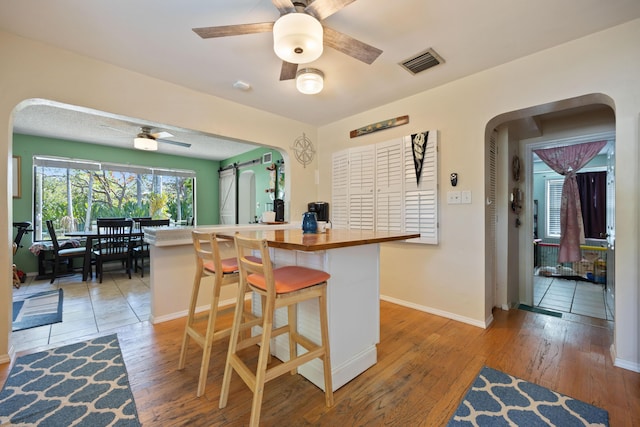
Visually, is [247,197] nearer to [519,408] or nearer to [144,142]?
[144,142]

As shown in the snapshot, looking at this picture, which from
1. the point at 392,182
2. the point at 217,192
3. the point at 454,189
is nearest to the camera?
the point at 454,189

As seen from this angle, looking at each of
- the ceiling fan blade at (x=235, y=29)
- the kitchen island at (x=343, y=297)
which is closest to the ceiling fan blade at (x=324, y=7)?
the ceiling fan blade at (x=235, y=29)

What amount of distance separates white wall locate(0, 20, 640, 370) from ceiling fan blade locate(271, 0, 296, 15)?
5.84 feet

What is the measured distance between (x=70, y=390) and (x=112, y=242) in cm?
329

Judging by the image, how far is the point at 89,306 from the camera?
3080mm

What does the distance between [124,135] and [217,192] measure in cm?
269

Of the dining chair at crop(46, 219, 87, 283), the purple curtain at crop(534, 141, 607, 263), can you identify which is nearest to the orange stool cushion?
the purple curtain at crop(534, 141, 607, 263)

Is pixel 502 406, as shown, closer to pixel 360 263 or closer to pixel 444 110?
pixel 360 263

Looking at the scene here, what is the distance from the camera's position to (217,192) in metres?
7.20

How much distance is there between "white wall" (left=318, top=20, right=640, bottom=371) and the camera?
1.86 m

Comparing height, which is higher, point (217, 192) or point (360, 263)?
point (217, 192)

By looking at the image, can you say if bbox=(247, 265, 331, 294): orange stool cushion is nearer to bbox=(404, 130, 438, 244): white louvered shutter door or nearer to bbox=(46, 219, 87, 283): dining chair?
bbox=(404, 130, 438, 244): white louvered shutter door

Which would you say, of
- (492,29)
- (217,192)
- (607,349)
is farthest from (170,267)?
(217,192)

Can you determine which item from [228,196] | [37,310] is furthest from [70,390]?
[228,196]
